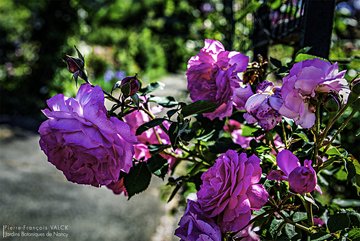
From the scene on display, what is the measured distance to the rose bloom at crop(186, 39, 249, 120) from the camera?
79 centimetres

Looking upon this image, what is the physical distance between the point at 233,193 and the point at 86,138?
19cm

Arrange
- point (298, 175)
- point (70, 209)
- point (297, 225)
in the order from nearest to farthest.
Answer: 1. point (298, 175)
2. point (297, 225)
3. point (70, 209)

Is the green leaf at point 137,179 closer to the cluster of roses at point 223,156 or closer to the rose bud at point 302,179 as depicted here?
the cluster of roses at point 223,156

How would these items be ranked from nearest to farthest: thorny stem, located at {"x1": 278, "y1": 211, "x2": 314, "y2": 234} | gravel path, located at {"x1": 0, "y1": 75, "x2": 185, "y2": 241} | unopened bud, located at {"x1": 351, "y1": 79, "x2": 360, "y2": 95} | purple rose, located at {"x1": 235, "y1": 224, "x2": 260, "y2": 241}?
unopened bud, located at {"x1": 351, "y1": 79, "x2": 360, "y2": 95}, thorny stem, located at {"x1": 278, "y1": 211, "x2": 314, "y2": 234}, purple rose, located at {"x1": 235, "y1": 224, "x2": 260, "y2": 241}, gravel path, located at {"x1": 0, "y1": 75, "x2": 185, "y2": 241}

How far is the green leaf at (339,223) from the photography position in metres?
0.73

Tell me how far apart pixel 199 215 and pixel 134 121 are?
0.27 meters

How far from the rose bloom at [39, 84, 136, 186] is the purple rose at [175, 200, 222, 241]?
101 mm

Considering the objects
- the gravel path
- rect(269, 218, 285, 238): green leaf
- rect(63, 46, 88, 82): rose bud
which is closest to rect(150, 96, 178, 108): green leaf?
rect(63, 46, 88, 82): rose bud

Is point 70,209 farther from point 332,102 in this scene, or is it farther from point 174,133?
point 332,102

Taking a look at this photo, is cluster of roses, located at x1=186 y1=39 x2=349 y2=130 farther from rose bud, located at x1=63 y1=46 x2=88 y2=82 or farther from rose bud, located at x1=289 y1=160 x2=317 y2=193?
rose bud, located at x1=63 y1=46 x2=88 y2=82

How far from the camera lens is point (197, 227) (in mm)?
667

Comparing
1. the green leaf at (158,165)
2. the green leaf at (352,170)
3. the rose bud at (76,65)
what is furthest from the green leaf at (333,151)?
the rose bud at (76,65)

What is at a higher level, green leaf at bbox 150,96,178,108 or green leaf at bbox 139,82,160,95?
green leaf at bbox 139,82,160,95

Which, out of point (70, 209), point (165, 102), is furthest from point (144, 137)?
point (70, 209)
